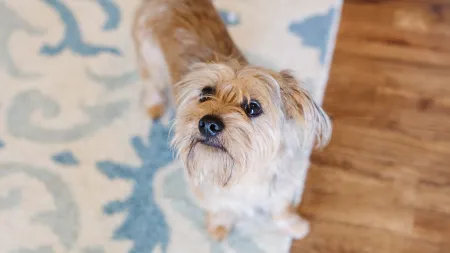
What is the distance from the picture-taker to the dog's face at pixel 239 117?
116cm

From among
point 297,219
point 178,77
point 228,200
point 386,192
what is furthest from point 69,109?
point 386,192

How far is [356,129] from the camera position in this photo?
180 centimetres

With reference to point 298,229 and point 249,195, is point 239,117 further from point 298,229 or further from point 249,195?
point 298,229

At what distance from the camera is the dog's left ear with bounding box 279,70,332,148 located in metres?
1.18

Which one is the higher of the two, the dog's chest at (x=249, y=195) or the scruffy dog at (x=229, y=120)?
the scruffy dog at (x=229, y=120)

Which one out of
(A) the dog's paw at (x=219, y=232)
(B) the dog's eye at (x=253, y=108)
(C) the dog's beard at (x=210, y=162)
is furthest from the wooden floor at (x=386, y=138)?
(B) the dog's eye at (x=253, y=108)

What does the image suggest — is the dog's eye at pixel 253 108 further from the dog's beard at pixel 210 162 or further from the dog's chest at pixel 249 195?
the dog's chest at pixel 249 195

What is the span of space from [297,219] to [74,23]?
122cm

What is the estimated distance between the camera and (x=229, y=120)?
1.15 metres

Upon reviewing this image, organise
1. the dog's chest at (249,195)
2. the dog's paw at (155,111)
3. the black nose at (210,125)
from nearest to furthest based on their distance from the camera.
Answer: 1. the black nose at (210,125)
2. the dog's chest at (249,195)
3. the dog's paw at (155,111)

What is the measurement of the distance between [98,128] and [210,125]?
80 centimetres

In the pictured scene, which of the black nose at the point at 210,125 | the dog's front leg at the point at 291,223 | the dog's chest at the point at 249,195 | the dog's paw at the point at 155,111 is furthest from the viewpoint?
the dog's paw at the point at 155,111

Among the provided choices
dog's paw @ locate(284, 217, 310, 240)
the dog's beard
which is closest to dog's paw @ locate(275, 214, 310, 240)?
dog's paw @ locate(284, 217, 310, 240)

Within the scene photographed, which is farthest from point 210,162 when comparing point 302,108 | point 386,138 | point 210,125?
point 386,138
